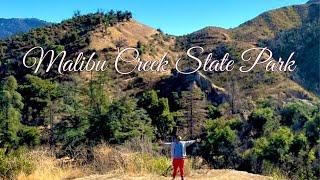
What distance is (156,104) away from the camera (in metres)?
55.5

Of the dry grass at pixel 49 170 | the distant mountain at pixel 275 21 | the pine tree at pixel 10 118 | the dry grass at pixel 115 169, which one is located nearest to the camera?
the dry grass at pixel 49 170

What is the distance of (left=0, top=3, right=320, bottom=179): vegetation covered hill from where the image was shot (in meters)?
37.4

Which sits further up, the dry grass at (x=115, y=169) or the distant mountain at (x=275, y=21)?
the distant mountain at (x=275, y=21)

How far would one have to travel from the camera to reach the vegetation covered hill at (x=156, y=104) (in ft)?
123

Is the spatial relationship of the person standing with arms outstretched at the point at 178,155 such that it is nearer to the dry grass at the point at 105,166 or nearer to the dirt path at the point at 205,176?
the dirt path at the point at 205,176

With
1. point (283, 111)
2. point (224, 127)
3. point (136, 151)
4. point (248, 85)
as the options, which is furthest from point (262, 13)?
point (136, 151)

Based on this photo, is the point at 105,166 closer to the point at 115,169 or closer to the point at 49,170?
the point at 115,169

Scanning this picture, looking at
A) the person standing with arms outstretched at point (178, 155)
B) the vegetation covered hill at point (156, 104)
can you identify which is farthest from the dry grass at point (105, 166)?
the person standing with arms outstretched at point (178, 155)

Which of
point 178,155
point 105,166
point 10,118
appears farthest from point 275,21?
point 178,155

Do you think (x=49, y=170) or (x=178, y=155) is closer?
(x=178, y=155)

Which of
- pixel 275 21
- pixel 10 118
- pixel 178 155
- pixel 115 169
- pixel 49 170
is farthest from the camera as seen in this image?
pixel 275 21

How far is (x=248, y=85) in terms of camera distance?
3002 inches

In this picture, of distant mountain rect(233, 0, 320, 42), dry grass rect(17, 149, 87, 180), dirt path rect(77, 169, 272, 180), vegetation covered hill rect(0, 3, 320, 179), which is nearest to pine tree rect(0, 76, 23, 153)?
vegetation covered hill rect(0, 3, 320, 179)

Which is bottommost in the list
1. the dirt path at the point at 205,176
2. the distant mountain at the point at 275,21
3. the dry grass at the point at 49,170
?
the dirt path at the point at 205,176
